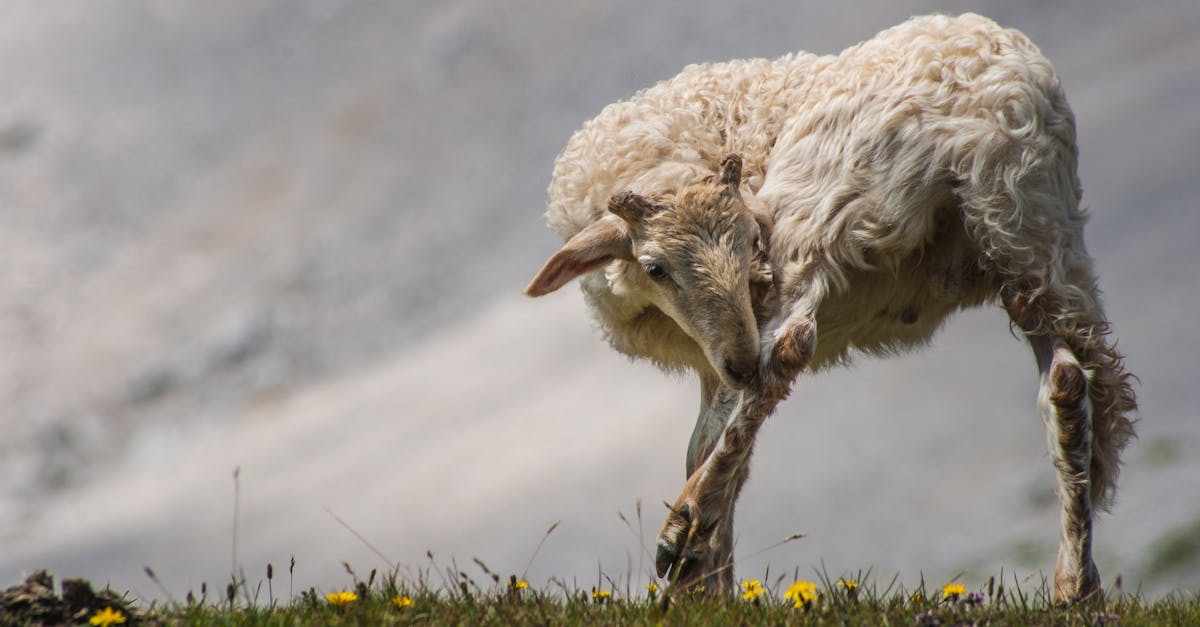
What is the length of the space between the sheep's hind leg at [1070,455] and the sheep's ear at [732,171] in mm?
1528

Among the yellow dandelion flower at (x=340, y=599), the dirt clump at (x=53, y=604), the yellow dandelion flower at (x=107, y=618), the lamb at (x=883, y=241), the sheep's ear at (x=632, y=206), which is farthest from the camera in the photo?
the sheep's ear at (x=632, y=206)

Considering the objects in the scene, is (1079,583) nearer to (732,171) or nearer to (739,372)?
(739,372)

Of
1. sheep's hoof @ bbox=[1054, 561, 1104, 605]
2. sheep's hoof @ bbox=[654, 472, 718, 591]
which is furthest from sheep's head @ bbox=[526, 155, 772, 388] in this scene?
sheep's hoof @ bbox=[1054, 561, 1104, 605]

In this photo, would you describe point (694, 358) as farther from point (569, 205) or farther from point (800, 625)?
point (800, 625)

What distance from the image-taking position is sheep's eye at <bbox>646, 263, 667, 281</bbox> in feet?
16.5

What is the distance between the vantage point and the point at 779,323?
4.92 metres

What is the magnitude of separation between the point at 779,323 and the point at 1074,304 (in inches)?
51.1

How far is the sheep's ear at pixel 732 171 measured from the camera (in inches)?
199

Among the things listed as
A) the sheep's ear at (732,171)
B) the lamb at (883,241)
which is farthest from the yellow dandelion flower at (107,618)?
the sheep's ear at (732,171)

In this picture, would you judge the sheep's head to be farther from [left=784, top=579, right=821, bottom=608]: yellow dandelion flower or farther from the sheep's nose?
[left=784, top=579, right=821, bottom=608]: yellow dandelion flower

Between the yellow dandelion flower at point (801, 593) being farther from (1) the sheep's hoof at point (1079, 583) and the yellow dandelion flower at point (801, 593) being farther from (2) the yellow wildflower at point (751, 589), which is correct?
(1) the sheep's hoof at point (1079, 583)

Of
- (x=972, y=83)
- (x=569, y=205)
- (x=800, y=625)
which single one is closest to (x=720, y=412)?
(x=569, y=205)

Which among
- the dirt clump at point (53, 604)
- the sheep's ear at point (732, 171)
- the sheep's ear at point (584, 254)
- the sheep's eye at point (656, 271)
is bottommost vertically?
the dirt clump at point (53, 604)

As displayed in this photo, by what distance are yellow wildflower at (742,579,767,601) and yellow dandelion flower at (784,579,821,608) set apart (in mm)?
104
